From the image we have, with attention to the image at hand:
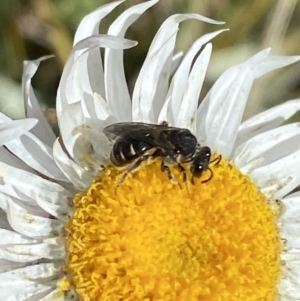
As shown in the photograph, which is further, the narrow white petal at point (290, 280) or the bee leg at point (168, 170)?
the narrow white petal at point (290, 280)

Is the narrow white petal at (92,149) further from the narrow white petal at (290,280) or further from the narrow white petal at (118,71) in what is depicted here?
the narrow white petal at (290,280)

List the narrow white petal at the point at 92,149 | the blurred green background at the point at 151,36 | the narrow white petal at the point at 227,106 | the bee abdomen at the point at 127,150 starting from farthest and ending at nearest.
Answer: the blurred green background at the point at 151,36
the narrow white petal at the point at 227,106
the narrow white petal at the point at 92,149
the bee abdomen at the point at 127,150

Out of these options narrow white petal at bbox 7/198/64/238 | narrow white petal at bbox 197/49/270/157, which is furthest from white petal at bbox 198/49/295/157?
narrow white petal at bbox 7/198/64/238

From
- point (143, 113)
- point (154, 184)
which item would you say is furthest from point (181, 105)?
point (154, 184)

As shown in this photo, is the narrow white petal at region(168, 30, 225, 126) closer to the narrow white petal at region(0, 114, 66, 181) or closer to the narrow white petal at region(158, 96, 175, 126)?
the narrow white petal at region(158, 96, 175, 126)

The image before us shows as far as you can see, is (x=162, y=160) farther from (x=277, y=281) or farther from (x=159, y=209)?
(x=277, y=281)

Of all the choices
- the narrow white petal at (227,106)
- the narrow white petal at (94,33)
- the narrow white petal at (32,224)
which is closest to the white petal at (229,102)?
the narrow white petal at (227,106)
